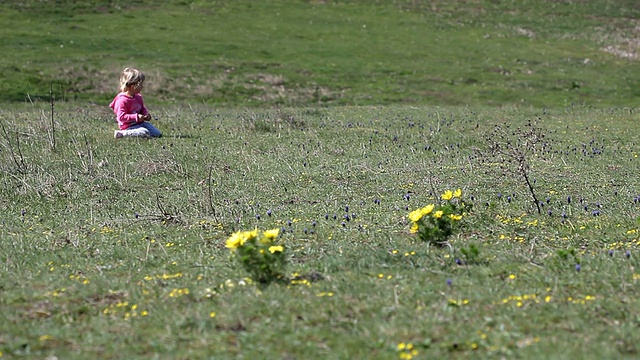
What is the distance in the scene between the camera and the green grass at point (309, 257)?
472 cm

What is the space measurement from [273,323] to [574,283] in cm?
234

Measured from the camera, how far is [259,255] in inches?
228

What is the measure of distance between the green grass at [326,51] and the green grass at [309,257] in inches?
644

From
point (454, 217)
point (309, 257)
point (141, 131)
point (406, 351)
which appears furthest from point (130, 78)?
point (406, 351)

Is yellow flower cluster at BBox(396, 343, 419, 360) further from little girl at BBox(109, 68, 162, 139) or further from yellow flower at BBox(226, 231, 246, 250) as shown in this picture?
little girl at BBox(109, 68, 162, 139)

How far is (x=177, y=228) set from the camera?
7781mm

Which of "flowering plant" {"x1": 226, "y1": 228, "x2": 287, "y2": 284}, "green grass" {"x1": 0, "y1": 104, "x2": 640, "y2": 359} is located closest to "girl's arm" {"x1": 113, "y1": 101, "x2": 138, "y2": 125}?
"green grass" {"x1": 0, "y1": 104, "x2": 640, "y2": 359}

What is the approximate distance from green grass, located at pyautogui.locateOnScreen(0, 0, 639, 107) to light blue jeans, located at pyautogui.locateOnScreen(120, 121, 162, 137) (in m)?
12.7

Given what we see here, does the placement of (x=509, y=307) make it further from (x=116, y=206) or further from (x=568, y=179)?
(x=568, y=179)

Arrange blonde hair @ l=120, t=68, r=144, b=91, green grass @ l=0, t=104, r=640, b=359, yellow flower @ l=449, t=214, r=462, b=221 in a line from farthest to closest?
blonde hair @ l=120, t=68, r=144, b=91 → yellow flower @ l=449, t=214, r=462, b=221 → green grass @ l=0, t=104, r=640, b=359

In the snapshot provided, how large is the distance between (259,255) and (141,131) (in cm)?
944

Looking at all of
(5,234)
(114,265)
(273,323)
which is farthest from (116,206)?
(273,323)

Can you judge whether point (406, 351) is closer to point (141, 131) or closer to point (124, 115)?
point (141, 131)

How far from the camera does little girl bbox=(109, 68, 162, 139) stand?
47.7 feet
